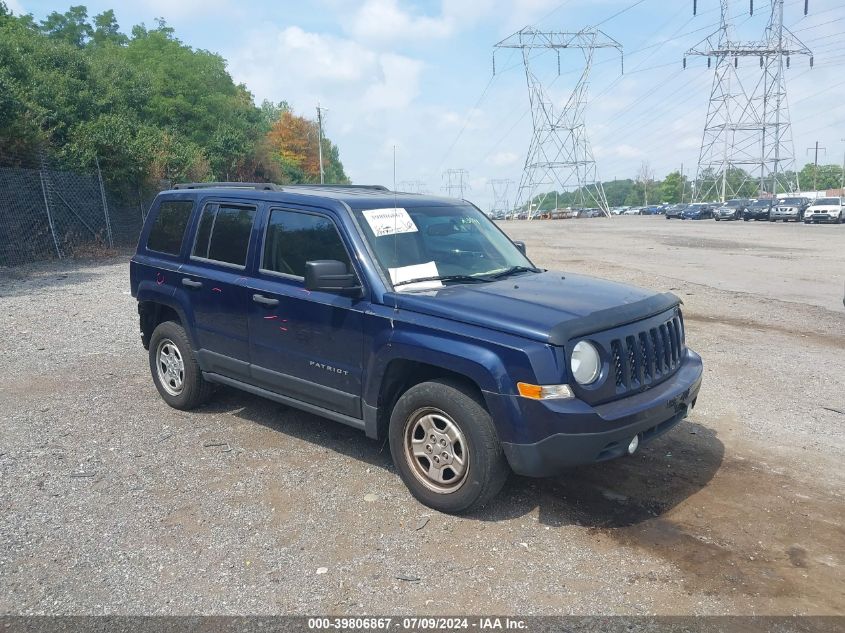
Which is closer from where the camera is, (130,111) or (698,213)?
(130,111)

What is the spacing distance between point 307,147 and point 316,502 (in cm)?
8111

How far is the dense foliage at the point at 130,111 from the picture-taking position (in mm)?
19848

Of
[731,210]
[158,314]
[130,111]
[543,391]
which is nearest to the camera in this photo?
[543,391]

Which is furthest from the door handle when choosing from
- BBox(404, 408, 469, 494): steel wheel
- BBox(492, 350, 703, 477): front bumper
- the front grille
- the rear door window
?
the front grille

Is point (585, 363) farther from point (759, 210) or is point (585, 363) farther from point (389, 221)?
point (759, 210)

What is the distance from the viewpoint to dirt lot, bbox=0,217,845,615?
348 cm

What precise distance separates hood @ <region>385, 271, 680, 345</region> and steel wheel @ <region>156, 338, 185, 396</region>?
8.42ft

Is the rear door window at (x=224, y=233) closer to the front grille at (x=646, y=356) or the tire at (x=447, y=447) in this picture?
the tire at (x=447, y=447)

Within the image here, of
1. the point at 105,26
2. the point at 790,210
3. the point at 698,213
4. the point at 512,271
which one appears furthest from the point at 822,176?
the point at 512,271

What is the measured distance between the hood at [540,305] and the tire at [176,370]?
237cm

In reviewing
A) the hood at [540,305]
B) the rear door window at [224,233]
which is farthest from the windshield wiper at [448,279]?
the rear door window at [224,233]

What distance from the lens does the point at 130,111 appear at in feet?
88.1

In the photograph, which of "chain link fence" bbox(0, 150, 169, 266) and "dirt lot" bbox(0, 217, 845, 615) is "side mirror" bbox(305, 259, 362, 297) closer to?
"dirt lot" bbox(0, 217, 845, 615)

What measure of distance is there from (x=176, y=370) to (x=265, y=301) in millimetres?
1594
